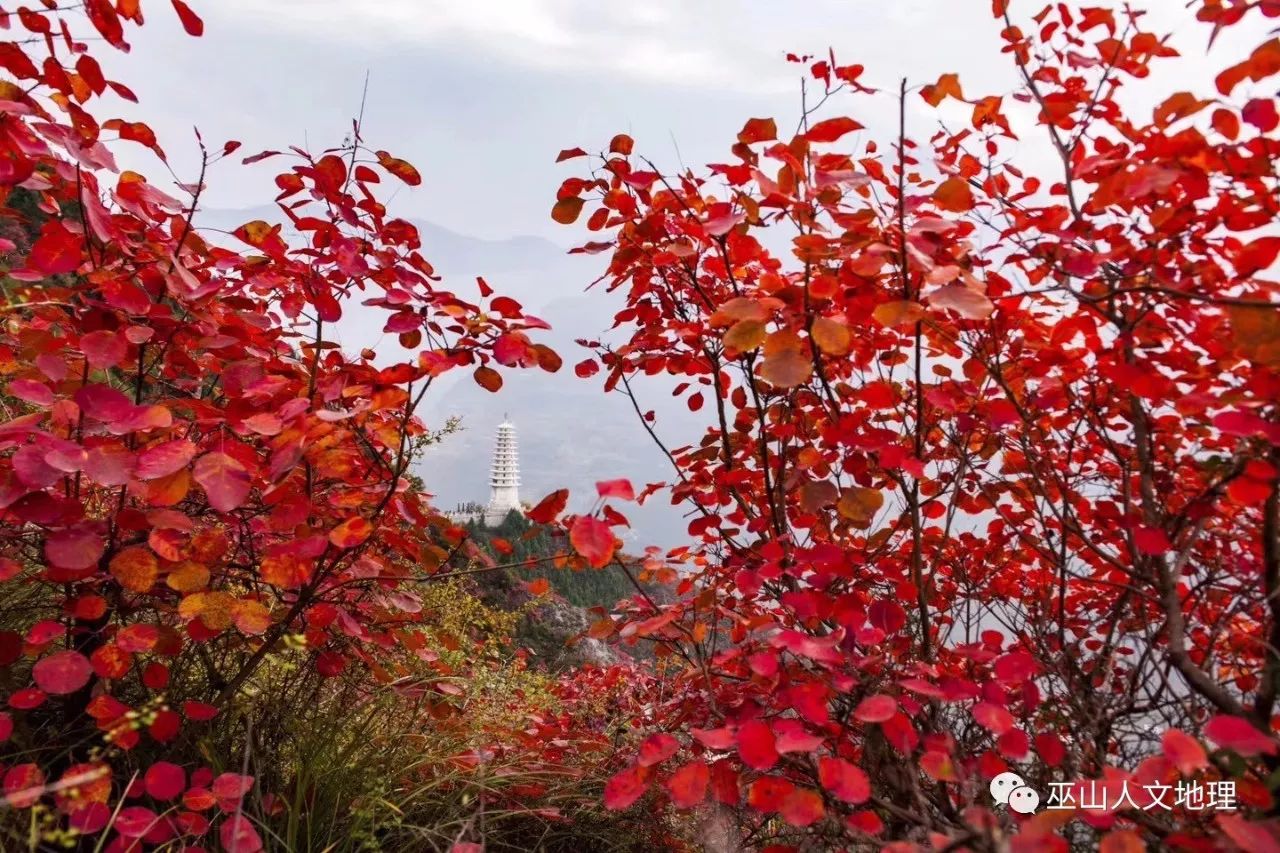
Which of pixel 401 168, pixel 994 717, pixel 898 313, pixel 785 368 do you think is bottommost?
pixel 994 717

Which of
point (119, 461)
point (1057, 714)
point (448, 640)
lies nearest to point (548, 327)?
point (119, 461)

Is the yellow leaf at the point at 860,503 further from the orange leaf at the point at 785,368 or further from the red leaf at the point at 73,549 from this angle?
the red leaf at the point at 73,549

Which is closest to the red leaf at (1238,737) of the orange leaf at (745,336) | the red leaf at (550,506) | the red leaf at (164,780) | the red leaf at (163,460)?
the orange leaf at (745,336)

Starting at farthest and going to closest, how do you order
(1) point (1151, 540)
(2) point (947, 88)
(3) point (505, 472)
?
(3) point (505, 472), (2) point (947, 88), (1) point (1151, 540)

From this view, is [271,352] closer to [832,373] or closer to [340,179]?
[340,179]

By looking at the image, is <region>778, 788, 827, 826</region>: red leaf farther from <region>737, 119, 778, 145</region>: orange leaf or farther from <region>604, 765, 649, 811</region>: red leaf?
<region>737, 119, 778, 145</region>: orange leaf

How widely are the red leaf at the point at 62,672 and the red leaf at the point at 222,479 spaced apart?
523mm

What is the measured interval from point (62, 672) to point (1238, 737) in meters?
2.23

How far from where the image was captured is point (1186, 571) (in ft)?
6.97

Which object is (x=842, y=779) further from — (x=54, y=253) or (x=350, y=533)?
(x=54, y=253)

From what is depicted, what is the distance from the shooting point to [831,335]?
132 cm

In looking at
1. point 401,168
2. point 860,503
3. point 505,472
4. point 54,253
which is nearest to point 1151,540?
point 860,503

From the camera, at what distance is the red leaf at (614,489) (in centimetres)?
145

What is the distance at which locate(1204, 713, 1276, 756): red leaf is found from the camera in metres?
1.05
